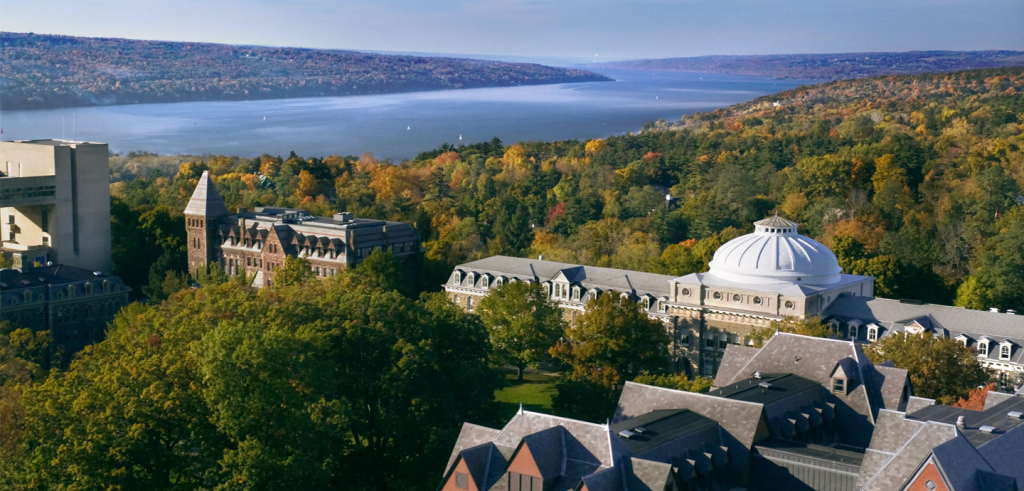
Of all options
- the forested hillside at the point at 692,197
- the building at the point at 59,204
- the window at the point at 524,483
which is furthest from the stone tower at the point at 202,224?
the window at the point at 524,483

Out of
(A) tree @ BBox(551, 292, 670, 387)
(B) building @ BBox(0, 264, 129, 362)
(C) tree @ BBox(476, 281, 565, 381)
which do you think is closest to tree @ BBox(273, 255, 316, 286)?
(B) building @ BBox(0, 264, 129, 362)

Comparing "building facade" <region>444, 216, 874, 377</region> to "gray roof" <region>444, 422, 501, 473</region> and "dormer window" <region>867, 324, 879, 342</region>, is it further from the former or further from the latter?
"gray roof" <region>444, 422, 501, 473</region>

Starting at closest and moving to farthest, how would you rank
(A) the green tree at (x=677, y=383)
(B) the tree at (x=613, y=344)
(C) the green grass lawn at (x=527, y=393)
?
(A) the green tree at (x=677, y=383), (B) the tree at (x=613, y=344), (C) the green grass lawn at (x=527, y=393)

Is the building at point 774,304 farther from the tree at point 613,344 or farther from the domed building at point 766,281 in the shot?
the tree at point 613,344

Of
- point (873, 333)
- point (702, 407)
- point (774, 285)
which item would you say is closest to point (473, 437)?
point (702, 407)

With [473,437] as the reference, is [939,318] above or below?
below

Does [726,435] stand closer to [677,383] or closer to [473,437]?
[473,437]
